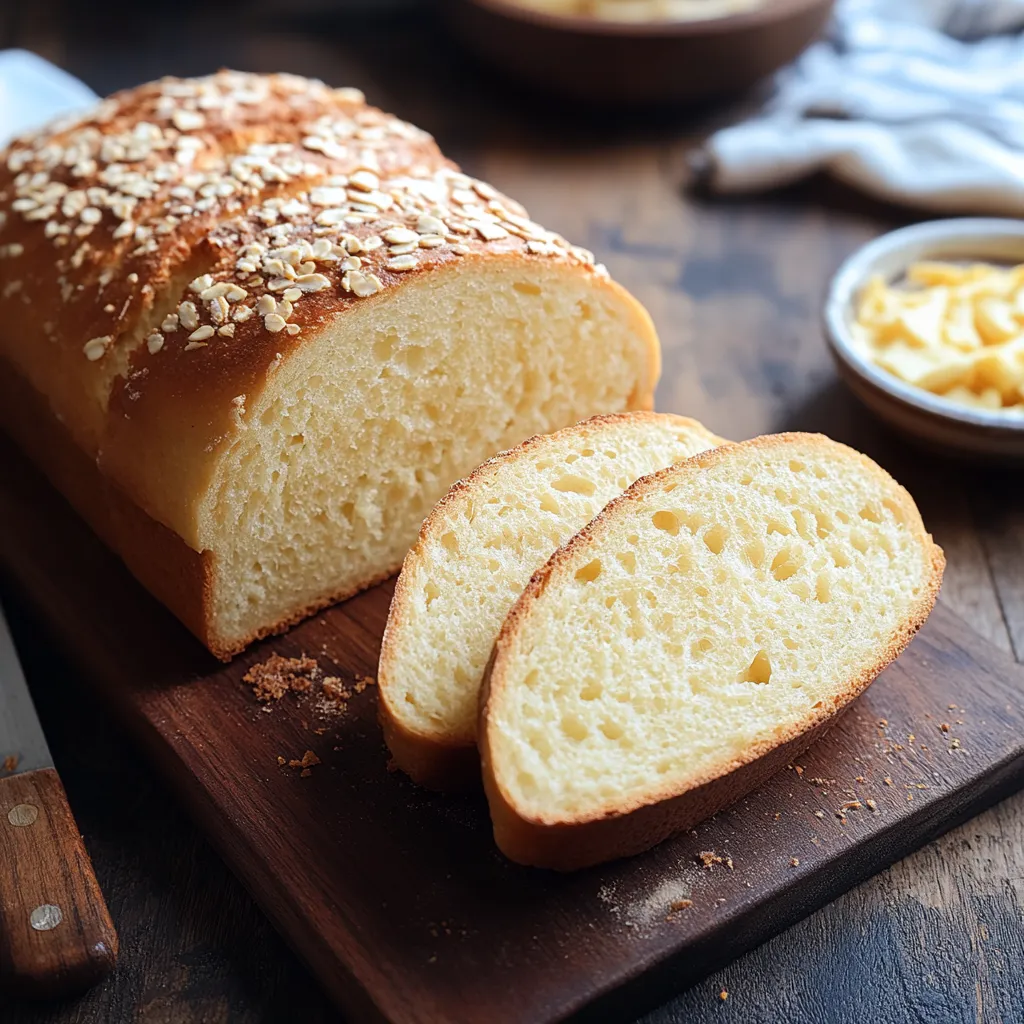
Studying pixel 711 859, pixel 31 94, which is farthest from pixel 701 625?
pixel 31 94

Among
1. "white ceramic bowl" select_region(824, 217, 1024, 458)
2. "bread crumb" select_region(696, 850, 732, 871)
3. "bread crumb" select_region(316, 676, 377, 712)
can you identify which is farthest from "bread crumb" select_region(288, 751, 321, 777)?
"white ceramic bowl" select_region(824, 217, 1024, 458)

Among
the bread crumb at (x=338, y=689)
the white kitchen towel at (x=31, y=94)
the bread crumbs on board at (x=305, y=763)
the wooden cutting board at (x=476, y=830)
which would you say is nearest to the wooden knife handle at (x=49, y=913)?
the wooden cutting board at (x=476, y=830)

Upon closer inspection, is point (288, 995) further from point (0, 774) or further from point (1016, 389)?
point (1016, 389)

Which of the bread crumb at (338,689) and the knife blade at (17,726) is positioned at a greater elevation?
the knife blade at (17,726)

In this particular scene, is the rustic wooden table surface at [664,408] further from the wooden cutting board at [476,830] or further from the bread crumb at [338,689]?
the bread crumb at [338,689]

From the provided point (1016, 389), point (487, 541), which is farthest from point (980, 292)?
point (487, 541)

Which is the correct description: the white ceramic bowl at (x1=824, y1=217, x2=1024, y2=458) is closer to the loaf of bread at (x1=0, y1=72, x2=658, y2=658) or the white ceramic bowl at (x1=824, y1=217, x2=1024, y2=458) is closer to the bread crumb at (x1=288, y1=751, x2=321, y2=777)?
the loaf of bread at (x1=0, y1=72, x2=658, y2=658)

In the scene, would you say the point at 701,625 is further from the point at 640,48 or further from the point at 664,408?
the point at 640,48

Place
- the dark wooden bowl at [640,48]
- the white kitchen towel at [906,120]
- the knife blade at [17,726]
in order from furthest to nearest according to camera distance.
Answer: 1. the dark wooden bowl at [640,48]
2. the white kitchen towel at [906,120]
3. the knife blade at [17,726]
